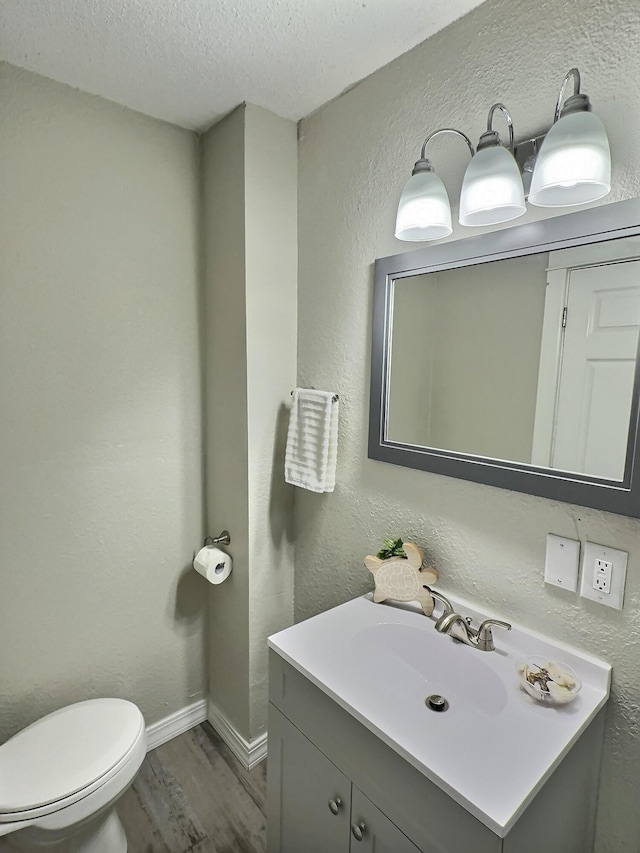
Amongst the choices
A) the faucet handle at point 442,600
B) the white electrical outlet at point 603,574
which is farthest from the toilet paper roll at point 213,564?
the white electrical outlet at point 603,574

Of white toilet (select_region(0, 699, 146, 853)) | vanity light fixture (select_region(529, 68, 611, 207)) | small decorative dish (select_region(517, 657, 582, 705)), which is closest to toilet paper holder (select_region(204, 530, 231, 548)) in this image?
white toilet (select_region(0, 699, 146, 853))

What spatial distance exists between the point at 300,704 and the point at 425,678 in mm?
315

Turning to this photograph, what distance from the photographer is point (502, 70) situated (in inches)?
43.0

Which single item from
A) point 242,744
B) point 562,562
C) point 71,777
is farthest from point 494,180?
point 242,744

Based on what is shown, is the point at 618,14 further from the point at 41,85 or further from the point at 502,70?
the point at 41,85

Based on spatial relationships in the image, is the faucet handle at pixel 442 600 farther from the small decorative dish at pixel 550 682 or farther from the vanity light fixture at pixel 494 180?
the vanity light fixture at pixel 494 180

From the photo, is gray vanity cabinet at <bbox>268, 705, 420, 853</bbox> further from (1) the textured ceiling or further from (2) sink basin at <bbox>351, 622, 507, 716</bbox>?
(1) the textured ceiling

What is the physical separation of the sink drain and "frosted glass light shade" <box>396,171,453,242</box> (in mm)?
1108

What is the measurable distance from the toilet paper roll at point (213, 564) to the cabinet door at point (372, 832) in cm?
90

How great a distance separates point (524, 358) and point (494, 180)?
1.30 feet

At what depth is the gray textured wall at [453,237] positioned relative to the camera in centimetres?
97

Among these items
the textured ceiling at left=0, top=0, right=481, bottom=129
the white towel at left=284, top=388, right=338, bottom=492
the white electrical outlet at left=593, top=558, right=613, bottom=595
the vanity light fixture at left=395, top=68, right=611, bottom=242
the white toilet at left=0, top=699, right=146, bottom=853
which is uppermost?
the textured ceiling at left=0, top=0, right=481, bottom=129

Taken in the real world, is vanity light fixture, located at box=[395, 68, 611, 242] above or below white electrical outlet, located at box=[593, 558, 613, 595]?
above

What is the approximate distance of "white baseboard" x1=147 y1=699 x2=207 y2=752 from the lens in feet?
6.07
